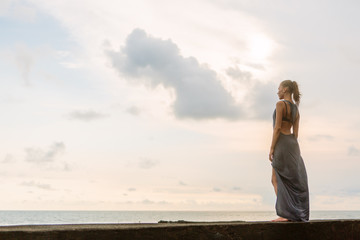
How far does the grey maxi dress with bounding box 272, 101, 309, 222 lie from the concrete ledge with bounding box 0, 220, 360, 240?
545 millimetres

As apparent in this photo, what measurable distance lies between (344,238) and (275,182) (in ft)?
4.67

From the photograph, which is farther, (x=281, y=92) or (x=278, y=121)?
(x=281, y=92)

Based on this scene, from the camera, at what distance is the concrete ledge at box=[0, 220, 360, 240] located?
4.66m

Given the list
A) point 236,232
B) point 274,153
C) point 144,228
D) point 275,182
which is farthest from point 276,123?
point 144,228

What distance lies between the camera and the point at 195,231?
5.41 meters

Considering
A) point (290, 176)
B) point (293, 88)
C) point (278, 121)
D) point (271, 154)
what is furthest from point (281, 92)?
point (290, 176)

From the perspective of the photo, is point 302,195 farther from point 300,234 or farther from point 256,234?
point 256,234

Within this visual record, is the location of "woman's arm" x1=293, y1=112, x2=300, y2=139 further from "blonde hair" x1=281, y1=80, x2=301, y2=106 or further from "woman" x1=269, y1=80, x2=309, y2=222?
"blonde hair" x1=281, y1=80, x2=301, y2=106

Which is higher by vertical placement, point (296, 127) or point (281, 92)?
point (281, 92)

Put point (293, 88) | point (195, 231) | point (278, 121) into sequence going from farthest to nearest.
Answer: point (293, 88) → point (278, 121) → point (195, 231)

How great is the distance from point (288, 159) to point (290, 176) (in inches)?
10.9

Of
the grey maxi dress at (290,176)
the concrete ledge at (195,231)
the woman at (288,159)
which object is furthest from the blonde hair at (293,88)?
the concrete ledge at (195,231)

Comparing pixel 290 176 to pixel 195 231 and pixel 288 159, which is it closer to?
pixel 288 159

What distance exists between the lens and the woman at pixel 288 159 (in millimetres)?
7027
